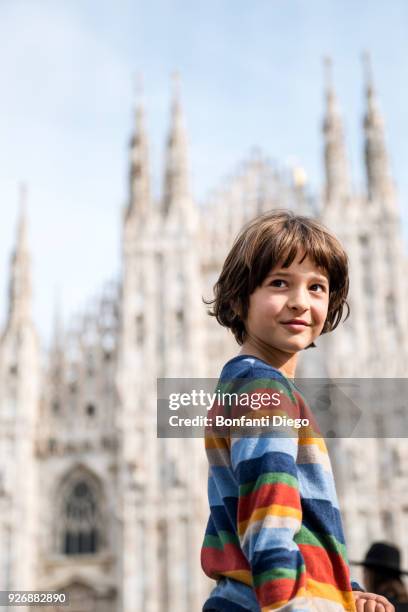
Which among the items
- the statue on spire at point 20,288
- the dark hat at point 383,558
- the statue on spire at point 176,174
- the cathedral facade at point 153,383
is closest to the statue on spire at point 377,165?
the cathedral facade at point 153,383

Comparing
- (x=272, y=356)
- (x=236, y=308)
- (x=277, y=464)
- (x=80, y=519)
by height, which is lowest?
(x=277, y=464)

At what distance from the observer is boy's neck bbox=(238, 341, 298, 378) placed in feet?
7.92

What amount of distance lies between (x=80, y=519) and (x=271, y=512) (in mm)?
18893

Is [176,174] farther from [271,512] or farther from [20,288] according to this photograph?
[271,512]

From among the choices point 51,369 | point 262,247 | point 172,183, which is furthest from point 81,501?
point 262,247

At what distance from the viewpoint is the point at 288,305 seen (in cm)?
234

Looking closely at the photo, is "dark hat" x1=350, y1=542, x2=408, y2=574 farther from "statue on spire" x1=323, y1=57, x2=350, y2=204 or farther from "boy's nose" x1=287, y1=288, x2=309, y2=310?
"statue on spire" x1=323, y1=57, x2=350, y2=204

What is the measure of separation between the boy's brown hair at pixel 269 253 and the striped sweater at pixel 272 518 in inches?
7.1

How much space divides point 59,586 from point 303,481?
18.6 metres

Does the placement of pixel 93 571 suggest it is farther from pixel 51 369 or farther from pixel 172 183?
pixel 172 183

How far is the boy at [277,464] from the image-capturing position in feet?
6.66

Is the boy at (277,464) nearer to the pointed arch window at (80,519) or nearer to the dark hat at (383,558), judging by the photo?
the dark hat at (383,558)

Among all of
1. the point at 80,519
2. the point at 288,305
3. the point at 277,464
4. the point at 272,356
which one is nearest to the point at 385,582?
the point at 272,356

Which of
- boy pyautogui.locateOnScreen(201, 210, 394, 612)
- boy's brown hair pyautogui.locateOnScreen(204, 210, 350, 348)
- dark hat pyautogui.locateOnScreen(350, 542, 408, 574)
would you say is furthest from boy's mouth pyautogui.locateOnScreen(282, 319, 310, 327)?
dark hat pyautogui.locateOnScreen(350, 542, 408, 574)
